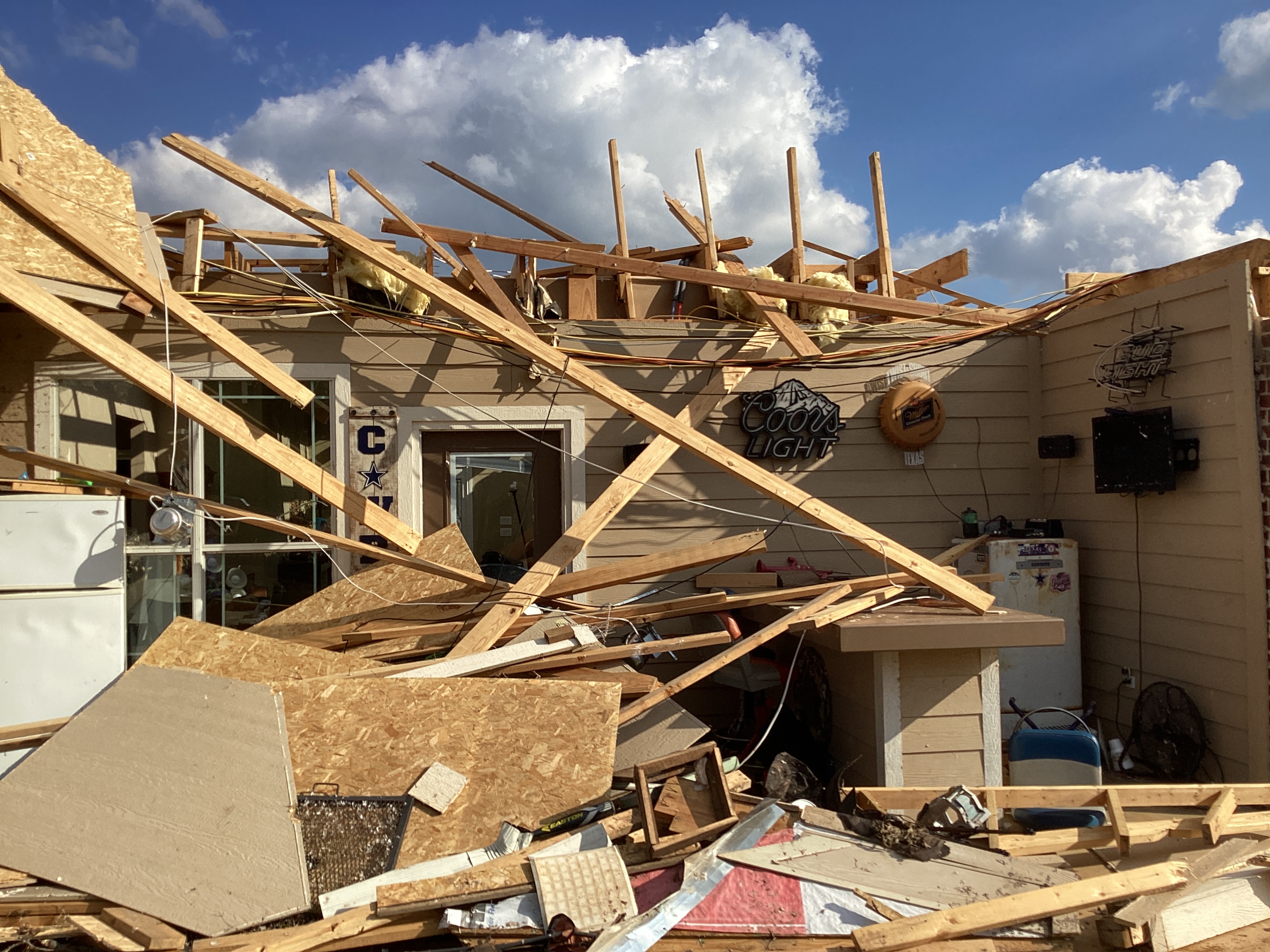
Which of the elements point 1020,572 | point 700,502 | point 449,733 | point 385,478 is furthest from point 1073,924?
point 385,478

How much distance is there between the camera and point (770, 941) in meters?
3.60

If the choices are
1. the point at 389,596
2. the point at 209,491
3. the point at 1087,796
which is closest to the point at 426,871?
the point at 389,596

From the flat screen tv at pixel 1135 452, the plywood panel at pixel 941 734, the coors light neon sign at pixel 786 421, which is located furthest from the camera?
the coors light neon sign at pixel 786 421

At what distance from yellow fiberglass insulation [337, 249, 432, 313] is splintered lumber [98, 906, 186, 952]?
4.47 m

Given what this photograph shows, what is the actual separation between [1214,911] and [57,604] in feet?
21.6

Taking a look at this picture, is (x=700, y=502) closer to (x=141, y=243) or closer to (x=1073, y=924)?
(x=1073, y=924)

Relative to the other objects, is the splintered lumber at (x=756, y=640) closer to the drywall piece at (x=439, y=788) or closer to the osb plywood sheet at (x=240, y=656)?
the drywall piece at (x=439, y=788)

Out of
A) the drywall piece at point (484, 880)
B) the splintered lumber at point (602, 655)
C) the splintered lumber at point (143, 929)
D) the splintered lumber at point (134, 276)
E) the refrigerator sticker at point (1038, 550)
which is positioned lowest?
the splintered lumber at point (143, 929)

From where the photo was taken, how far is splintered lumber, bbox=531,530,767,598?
19.2 ft

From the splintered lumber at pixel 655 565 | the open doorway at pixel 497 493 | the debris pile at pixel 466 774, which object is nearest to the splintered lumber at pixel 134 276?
the debris pile at pixel 466 774

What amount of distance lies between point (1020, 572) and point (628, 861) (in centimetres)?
437

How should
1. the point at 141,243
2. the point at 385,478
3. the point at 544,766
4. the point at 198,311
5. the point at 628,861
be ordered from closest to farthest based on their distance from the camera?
the point at 628,861
the point at 544,766
the point at 198,311
the point at 141,243
the point at 385,478

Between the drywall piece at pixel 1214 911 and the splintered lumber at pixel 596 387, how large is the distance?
1.97 metres

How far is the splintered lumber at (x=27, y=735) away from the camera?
4531 mm
